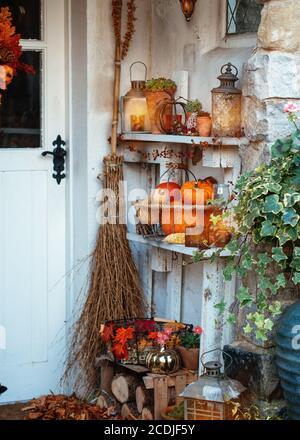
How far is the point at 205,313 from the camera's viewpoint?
4.60 metres

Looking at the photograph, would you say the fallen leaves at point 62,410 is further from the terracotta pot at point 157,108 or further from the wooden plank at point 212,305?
the terracotta pot at point 157,108

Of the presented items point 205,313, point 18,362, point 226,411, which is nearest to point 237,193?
point 205,313

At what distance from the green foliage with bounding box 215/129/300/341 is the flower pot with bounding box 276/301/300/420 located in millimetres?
65

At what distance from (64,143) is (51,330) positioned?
1072 millimetres

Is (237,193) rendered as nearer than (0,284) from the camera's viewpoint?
Yes

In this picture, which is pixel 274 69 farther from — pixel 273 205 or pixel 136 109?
pixel 136 109

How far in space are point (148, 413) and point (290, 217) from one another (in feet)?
4.28

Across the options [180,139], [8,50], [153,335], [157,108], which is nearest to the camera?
[180,139]

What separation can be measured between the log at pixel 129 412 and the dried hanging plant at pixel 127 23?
74.3 inches

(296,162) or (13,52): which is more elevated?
(13,52)

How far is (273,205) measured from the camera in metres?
3.99

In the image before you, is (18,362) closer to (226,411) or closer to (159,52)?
(226,411)

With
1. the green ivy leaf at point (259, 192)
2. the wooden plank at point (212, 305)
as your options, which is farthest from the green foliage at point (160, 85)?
the green ivy leaf at point (259, 192)

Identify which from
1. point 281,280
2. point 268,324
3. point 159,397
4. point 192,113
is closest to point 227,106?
point 192,113
